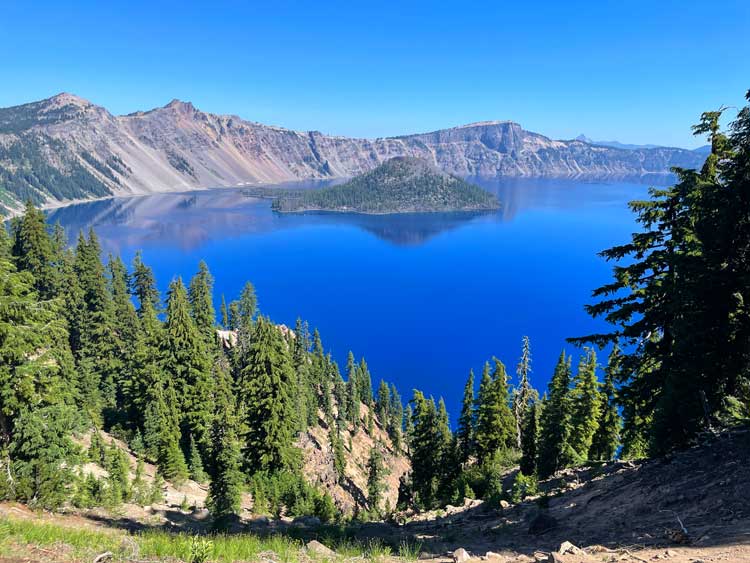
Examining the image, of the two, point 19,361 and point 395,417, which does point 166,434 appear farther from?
point 395,417

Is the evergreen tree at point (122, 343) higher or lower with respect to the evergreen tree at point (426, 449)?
higher

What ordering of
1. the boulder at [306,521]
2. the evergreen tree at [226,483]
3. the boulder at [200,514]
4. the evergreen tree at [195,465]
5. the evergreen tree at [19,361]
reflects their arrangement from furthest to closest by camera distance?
the evergreen tree at [195,465] < the evergreen tree at [226,483] < the boulder at [200,514] < the boulder at [306,521] < the evergreen tree at [19,361]

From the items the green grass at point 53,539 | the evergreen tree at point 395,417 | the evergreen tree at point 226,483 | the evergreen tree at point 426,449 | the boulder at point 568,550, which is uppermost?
the green grass at point 53,539

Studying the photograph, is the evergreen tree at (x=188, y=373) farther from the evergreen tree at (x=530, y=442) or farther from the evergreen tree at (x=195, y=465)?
the evergreen tree at (x=530, y=442)

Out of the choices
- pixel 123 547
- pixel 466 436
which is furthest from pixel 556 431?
A: pixel 123 547

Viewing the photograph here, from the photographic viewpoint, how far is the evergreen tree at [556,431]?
90.1 feet

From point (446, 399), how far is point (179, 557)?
9169cm

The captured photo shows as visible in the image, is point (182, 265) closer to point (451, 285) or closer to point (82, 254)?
point (451, 285)

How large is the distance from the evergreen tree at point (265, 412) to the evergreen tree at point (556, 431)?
1905cm

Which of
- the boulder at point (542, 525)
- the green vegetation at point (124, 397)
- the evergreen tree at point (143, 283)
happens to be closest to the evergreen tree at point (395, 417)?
the green vegetation at point (124, 397)

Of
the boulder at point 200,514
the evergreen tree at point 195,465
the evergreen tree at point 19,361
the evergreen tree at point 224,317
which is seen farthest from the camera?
the evergreen tree at point 224,317

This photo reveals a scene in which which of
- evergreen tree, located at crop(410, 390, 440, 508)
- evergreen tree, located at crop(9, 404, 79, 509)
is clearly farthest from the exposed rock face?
evergreen tree, located at crop(9, 404, 79, 509)

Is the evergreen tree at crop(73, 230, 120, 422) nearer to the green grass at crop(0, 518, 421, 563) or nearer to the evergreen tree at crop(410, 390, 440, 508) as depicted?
the evergreen tree at crop(410, 390, 440, 508)

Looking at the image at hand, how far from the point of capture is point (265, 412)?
34406 mm
